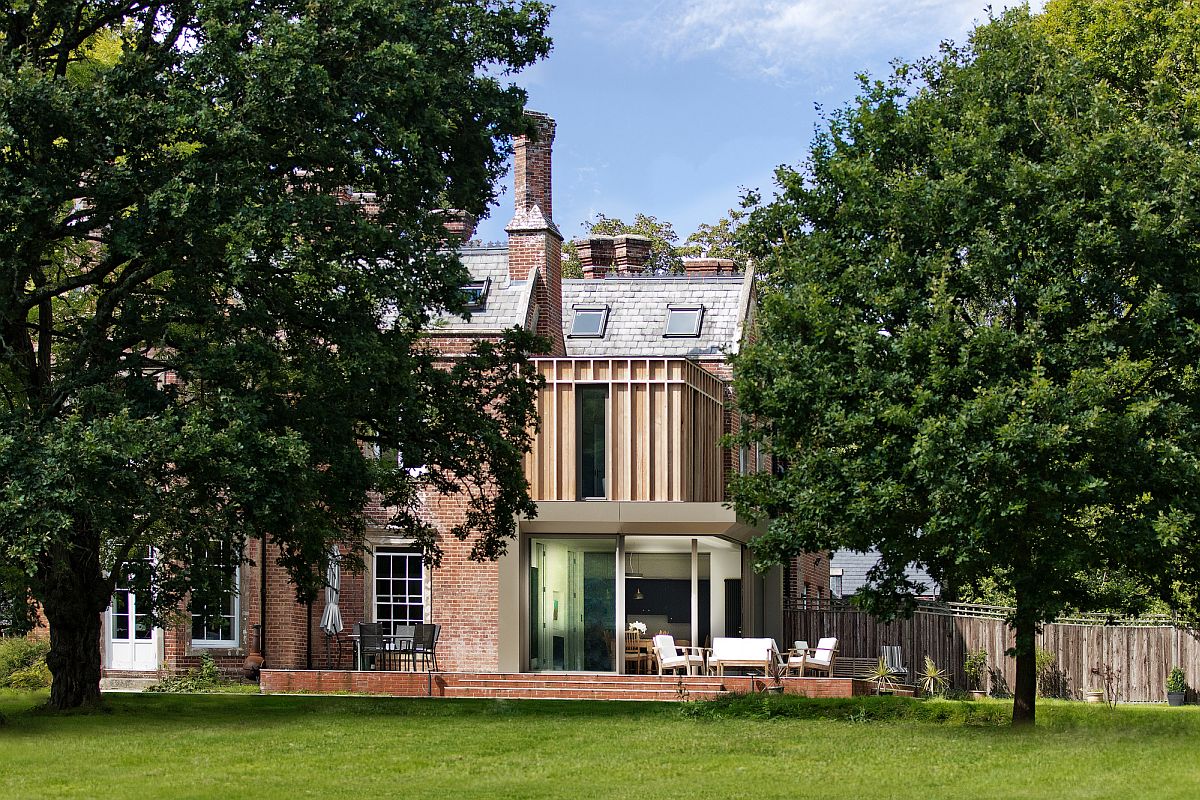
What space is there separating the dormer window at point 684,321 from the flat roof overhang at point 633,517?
818cm

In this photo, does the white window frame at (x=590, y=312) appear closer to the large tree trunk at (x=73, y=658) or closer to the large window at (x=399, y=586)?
the large window at (x=399, y=586)

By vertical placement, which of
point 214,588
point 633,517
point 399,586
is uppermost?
point 633,517

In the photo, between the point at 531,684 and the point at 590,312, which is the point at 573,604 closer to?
the point at 531,684

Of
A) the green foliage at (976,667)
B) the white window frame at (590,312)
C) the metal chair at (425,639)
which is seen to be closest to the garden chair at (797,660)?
the green foliage at (976,667)

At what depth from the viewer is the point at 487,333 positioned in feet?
104

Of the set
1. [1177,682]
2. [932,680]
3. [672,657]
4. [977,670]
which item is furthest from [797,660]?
[1177,682]

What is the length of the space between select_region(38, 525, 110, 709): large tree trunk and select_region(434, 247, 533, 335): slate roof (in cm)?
1156

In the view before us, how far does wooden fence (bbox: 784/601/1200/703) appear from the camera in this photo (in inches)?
1181

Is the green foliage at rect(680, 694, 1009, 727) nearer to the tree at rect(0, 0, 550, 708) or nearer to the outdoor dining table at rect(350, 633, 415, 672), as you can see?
the tree at rect(0, 0, 550, 708)

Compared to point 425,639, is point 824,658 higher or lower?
lower

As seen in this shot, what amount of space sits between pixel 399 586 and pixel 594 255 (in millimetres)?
13097

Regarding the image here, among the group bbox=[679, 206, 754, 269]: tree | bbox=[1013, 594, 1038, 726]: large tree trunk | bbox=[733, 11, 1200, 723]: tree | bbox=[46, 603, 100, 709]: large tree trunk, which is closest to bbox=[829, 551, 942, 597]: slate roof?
bbox=[679, 206, 754, 269]: tree

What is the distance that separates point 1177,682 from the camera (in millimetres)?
29391

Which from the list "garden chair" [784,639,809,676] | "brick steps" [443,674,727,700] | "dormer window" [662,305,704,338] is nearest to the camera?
"brick steps" [443,674,727,700]
